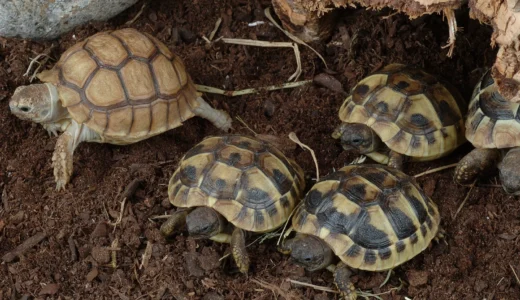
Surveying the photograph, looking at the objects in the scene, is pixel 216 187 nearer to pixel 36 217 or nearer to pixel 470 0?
pixel 36 217

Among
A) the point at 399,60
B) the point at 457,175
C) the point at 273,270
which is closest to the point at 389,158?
the point at 457,175

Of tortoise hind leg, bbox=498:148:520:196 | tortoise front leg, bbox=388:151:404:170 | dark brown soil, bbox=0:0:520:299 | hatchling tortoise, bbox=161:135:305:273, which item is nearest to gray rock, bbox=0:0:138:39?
dark brown soil, bbox=0:0:520:299

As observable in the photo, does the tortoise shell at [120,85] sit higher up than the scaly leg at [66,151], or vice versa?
the tortoise shell at [120,85]

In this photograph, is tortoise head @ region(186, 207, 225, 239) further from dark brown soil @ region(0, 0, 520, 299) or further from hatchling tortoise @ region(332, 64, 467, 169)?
hatchling tortoise @ region(332, 64, 467, 169)

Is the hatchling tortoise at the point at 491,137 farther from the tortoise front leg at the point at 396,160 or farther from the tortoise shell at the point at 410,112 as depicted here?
the tortoise front leg at the point at 396,160

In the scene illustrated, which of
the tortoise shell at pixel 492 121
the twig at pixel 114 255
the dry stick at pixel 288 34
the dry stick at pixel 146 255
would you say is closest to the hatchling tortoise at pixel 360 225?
the tortoise shell at pixel 492 121
